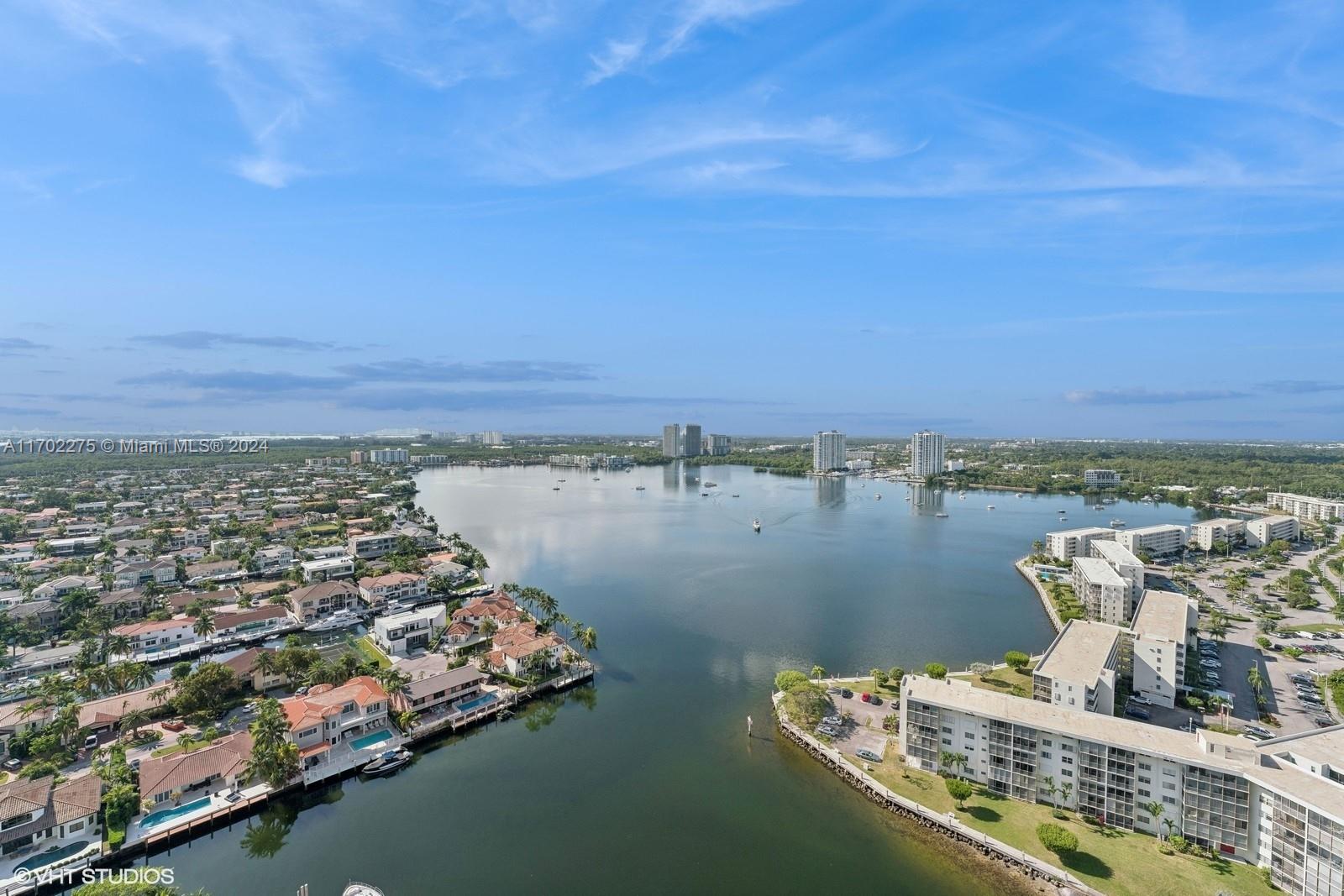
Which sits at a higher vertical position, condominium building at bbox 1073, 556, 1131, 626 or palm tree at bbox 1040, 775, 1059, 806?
condominium building at bbox 1073, 556, 1131, 626

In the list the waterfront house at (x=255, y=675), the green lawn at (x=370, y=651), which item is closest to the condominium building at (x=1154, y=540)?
the green lawn at (x=370, y=651)

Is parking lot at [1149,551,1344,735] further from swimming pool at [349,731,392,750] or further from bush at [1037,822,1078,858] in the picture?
swimming pool at [349,731,392,750]

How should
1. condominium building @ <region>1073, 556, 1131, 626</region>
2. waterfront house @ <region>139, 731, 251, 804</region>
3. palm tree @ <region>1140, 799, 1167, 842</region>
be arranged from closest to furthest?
palm tree @ <region>1140, 799, 1167, 842</region>
waterfront house @ <region>139, 731, 251, 804</region>
condominium building @ <region>1073, 556, 1131, 626</region>

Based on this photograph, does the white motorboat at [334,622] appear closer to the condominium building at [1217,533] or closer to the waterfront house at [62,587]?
the waterfront house at [62,587]

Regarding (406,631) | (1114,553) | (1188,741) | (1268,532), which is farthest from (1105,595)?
(1268,532)

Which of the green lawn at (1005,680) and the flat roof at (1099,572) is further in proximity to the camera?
the flat roof at (1099,572)

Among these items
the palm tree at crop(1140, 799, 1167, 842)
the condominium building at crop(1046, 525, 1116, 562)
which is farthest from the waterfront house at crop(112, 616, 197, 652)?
the condominium building at crop(1046, 525, 1116, 562)
